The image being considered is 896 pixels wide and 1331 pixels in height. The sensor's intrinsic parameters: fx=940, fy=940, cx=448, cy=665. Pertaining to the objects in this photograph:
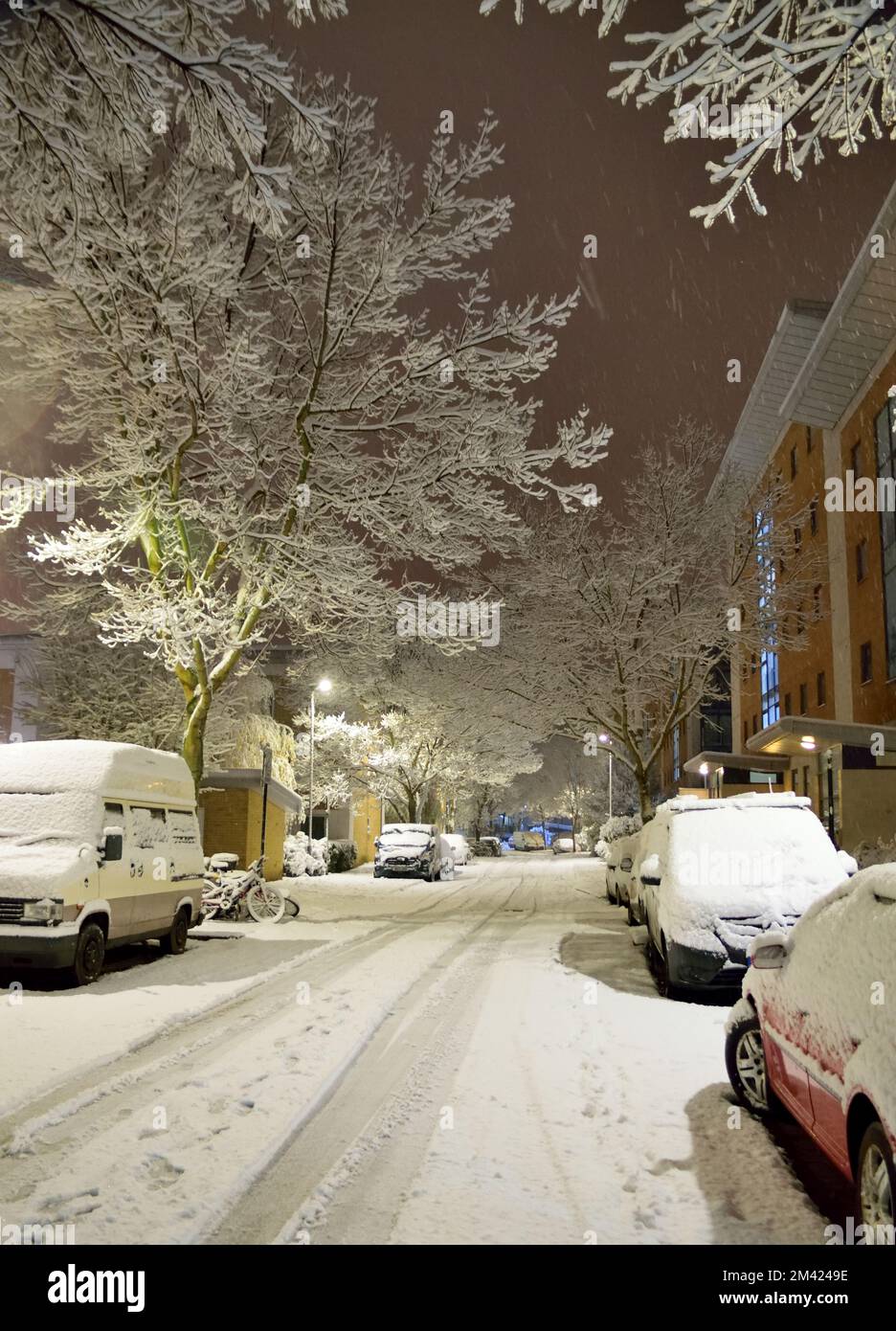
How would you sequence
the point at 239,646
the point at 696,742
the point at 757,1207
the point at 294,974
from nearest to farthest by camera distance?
the point at 757,1207 → the point at 294,974 → the point at 239,646 → the point at 696,742

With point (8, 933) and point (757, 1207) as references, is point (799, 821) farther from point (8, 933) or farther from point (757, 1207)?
point (8, 933)

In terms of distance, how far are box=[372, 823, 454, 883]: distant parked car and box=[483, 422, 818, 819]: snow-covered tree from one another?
24.9 feet

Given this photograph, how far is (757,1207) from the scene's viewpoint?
14.2 ft

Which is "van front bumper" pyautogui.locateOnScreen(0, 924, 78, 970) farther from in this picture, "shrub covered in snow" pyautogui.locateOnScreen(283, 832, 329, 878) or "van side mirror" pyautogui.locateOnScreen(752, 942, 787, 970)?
"shrub covered in snow" pyautogui.locateOnScreen(283, 832, 329, 878)

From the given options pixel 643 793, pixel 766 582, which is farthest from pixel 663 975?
pixel 766 582

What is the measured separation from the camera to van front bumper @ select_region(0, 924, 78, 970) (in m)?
9.81

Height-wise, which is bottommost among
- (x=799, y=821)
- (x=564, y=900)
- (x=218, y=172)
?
(x=564, y=900)

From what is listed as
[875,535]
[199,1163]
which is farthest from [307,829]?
[199,1163]

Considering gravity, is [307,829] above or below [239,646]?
A: below

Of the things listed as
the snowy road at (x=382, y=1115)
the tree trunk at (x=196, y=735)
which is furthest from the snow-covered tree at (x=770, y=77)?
the tree trunk at (x=196, y=735)

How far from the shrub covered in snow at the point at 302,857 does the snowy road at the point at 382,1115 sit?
76.7 feet

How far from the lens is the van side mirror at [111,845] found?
1087cm

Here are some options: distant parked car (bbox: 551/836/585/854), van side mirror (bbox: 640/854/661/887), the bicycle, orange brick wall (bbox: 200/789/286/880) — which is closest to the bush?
orange brick wall (bbox: 200/789/286/880)

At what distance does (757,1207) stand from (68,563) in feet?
49.4
